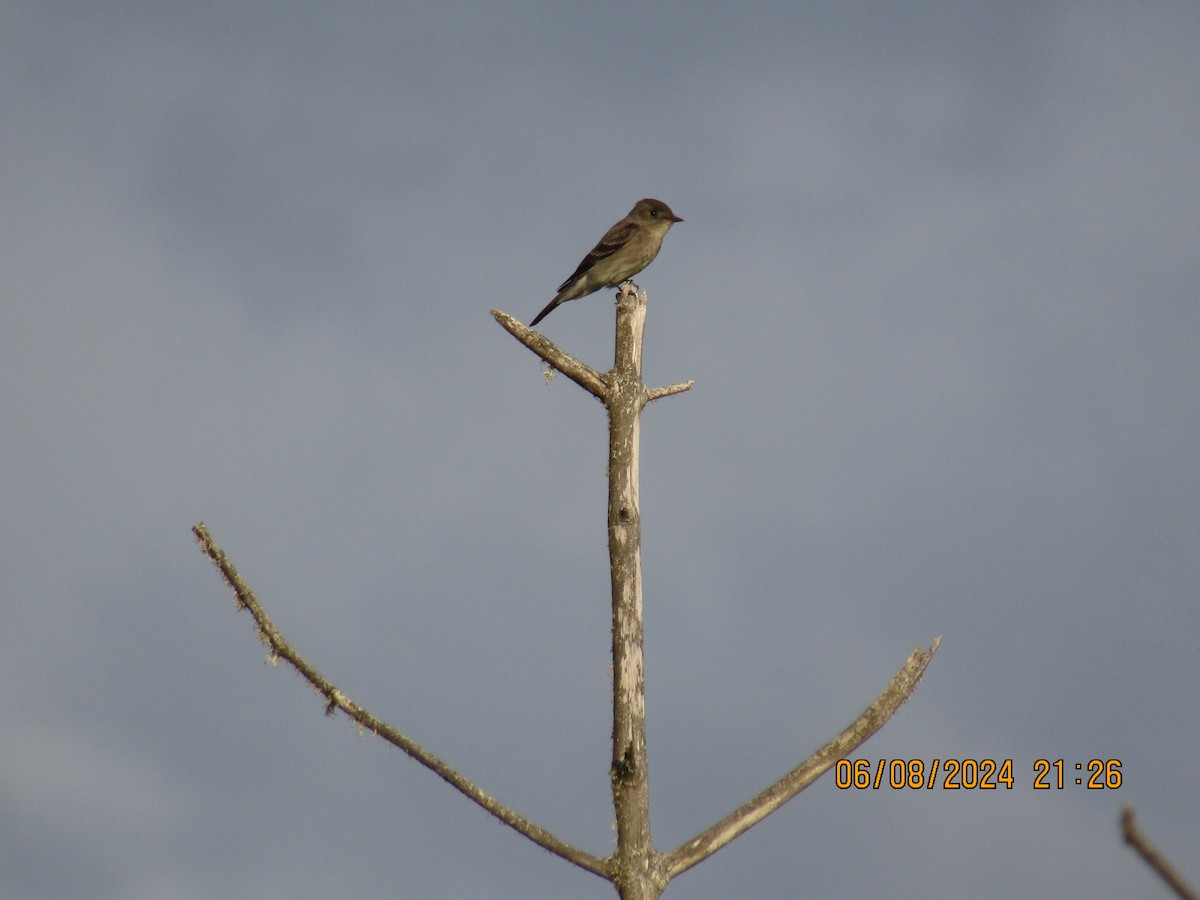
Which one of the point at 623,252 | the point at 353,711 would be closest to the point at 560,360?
the point at 353,711

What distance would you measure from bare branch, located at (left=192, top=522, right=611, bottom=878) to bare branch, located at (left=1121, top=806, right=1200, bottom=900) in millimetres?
6272

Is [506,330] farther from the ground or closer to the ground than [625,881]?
farther from the ground

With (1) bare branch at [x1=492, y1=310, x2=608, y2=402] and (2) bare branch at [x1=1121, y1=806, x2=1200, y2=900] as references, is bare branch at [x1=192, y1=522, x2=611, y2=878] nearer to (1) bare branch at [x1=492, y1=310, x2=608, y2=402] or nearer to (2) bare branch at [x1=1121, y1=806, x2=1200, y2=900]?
(1) bare branch at [x1=492, y1=310, x2=608, y2=402]

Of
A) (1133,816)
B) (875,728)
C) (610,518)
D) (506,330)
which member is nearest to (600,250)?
(506,330)

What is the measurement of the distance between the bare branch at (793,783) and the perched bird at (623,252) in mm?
9313

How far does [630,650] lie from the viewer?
316 inches

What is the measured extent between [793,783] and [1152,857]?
6.60 m

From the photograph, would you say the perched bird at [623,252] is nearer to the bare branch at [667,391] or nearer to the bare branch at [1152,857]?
the bare branch at [667,391]

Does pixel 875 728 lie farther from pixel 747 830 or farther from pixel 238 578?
pixel 238 578

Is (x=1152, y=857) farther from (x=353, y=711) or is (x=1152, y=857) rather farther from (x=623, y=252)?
(x=623, y=252)

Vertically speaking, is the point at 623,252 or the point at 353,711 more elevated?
the point at 623,252

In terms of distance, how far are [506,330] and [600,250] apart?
24.0 ft

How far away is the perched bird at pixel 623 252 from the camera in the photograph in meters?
16.8

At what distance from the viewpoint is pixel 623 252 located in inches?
658
